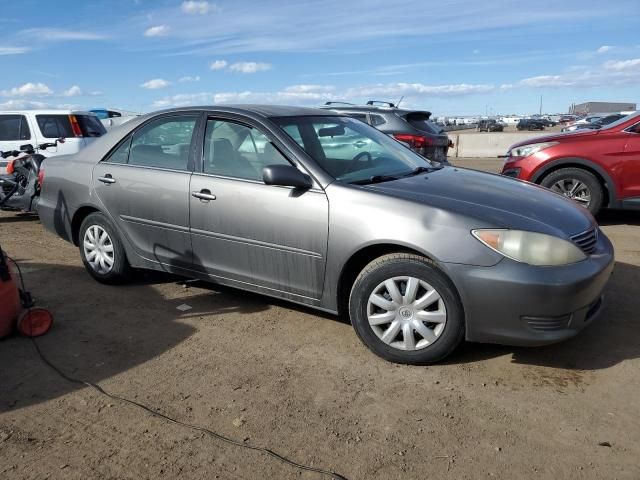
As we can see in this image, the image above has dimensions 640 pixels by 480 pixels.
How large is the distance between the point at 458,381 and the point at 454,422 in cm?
45

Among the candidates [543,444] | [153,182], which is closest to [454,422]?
[543,444]

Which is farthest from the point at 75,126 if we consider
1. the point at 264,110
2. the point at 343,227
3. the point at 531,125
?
the point at 531,125

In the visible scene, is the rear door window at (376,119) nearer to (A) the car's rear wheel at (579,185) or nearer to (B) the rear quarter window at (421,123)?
(B) the rear quarter window at (421,123)

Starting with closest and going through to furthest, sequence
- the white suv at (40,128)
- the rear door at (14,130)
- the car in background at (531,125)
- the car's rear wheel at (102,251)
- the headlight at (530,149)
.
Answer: the car's rear wheel at (102,251), the headlight at (530,149), the white suv at (40,128), the rear door at (14,130), the car in background at (531,125)

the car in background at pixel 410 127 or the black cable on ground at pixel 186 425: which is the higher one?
the car in background at pixel 410 127

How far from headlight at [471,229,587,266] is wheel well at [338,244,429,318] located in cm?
42

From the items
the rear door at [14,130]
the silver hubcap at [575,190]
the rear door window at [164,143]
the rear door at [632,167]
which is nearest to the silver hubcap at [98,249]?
the rear door window at [164,143]

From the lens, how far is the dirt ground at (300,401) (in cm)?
261

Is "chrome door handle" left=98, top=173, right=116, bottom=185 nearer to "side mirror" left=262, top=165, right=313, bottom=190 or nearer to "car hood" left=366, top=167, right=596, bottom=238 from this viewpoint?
"side mirror" left=262, top=165, right=313, bottom=190

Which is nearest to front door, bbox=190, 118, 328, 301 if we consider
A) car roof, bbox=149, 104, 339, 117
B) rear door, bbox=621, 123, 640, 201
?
car roof, bbox=149, 104, 339, 117

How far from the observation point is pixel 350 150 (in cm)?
438

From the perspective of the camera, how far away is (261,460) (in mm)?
2631

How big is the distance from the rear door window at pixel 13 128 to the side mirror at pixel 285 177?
9.67m

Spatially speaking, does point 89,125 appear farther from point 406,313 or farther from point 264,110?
point 406,313
